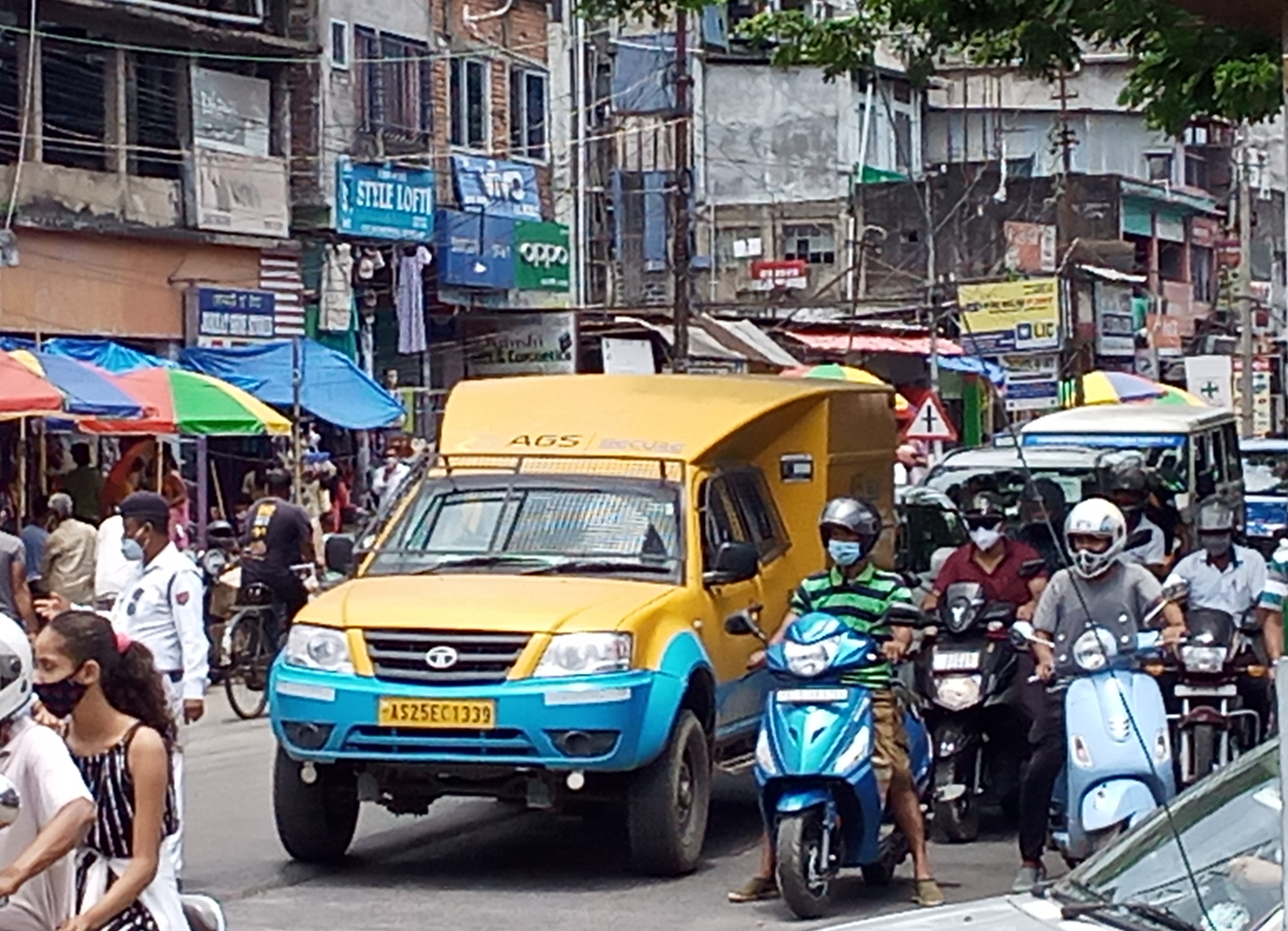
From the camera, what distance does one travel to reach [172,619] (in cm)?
1068

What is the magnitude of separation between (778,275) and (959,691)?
124 feet

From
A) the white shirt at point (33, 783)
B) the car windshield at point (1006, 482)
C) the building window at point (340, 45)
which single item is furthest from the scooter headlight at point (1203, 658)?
the building window at point (340, 45)

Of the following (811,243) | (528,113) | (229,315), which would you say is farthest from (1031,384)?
(811,243)

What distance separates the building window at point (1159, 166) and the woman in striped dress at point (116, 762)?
61099mm

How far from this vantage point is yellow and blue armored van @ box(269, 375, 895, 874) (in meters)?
10.9

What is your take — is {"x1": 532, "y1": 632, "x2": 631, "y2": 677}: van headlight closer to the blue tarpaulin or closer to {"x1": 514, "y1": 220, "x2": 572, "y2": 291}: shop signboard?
the blue tarpaulin

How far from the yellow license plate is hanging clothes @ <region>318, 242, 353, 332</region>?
2341cm

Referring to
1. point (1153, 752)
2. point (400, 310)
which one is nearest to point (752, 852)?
point (1153, 752)

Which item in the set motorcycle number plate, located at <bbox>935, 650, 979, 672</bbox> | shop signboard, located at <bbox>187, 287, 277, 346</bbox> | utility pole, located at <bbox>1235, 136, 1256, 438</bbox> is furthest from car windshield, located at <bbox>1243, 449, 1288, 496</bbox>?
utility pole, located at <bbox>1235, 136, 1256, 438</bbox>

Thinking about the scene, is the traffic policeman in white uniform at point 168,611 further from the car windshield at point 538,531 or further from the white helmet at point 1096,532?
the white helmet at point 1096,532

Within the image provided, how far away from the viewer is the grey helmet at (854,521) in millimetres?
10414

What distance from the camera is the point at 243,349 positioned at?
102ft

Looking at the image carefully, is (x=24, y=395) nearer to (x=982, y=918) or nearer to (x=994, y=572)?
(x=994, y=572)

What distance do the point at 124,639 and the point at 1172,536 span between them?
12.1m
